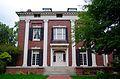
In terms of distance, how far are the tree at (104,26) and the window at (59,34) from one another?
Answer: 11.9 m

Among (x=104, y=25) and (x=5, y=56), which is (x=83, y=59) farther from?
(x=104, y=25)

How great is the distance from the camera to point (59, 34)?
29.8 meters

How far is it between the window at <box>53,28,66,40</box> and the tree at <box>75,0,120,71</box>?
1194 cm

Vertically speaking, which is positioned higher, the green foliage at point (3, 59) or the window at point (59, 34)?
the window at point (59, 34)

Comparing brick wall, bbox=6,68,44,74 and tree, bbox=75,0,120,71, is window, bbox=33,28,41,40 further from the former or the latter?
tree, bbox=75,0,120,71

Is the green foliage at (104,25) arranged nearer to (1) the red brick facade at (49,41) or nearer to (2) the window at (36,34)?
(1) the red brick facade at (49,41)

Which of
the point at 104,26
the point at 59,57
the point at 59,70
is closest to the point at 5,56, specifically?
the point at 59,70

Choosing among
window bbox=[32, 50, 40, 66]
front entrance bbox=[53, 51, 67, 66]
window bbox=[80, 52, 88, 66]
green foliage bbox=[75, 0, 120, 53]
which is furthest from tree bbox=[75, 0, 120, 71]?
window bbox=[32, 50, 40, 66]

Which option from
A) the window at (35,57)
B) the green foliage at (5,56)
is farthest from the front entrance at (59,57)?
the green foliage at (5,56)

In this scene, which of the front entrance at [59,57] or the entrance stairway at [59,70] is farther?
the front entrance at [59,57]

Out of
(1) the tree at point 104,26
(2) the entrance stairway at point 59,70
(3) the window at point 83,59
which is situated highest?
(1) the tree at point 104,26

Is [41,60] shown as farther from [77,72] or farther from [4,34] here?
[4,34]

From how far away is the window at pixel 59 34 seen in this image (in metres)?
29.7

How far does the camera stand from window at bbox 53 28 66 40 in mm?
29672
